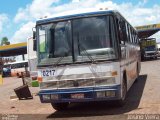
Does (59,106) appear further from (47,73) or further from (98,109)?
(47,73)

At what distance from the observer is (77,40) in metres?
11.6

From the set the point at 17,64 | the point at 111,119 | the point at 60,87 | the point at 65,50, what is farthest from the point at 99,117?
the point at 17,64

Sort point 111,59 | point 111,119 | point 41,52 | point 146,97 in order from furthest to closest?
point 146,97, point 41,52, point 111,59, point 111,119

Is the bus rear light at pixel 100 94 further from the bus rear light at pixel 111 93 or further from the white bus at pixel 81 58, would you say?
the bus rear light at pixel 111 93

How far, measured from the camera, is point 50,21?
12.0 meters

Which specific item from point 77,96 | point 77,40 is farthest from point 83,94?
point 77,40

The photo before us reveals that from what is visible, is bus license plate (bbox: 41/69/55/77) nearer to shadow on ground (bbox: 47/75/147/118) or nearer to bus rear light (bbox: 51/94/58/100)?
bus rear light (bbox: 51/94/58/100)

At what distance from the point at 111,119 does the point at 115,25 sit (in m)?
2.76

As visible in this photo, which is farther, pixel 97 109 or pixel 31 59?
pixel 31 59

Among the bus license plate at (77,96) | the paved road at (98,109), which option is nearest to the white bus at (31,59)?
the paved road at (98,109)

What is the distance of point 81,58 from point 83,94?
1.04 m

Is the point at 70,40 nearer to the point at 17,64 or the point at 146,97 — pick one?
the point at 146,97

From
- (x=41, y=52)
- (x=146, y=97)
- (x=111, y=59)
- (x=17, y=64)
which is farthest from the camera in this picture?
(x=17, y=64)

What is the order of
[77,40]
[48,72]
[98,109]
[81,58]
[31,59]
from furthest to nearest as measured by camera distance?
1. [31,59]
2. [98,109]
3. [48,72]
4. [77,40]
5. [81,58]
